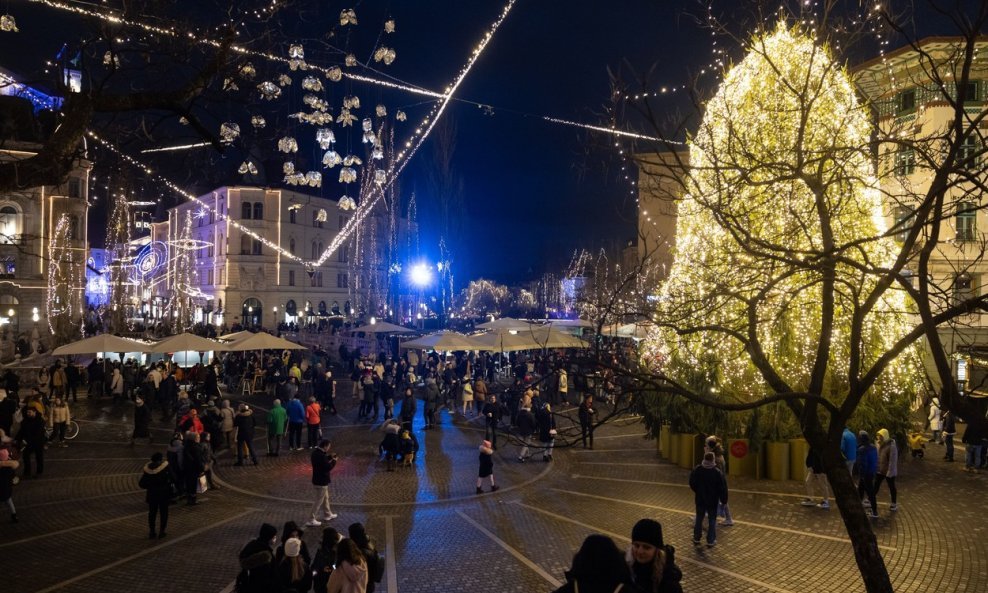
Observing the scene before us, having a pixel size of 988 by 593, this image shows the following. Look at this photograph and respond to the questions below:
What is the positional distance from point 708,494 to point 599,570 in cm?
691

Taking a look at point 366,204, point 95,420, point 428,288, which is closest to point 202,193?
point 366,204

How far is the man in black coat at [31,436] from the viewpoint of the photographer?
1345 centimetres

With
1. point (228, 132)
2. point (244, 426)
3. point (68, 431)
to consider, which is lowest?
point (68, 431)

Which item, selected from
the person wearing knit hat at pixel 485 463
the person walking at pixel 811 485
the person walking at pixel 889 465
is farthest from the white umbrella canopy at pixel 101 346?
the person walking at pixel 889 465

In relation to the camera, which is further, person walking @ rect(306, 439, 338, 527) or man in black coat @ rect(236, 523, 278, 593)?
person walking @ rect(306, 439, 338, 527)

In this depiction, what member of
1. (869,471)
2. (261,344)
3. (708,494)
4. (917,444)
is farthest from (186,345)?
(917,444)

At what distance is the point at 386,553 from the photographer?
31.9 feet

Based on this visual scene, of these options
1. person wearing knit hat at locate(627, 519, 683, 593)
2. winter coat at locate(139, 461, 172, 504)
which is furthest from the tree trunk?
winter coat at locate(139, 461, 172, 504)

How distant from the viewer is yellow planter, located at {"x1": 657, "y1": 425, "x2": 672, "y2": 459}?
16.3m

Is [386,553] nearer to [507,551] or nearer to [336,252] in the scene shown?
[507,551]

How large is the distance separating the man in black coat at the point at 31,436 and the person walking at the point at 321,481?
694 cm

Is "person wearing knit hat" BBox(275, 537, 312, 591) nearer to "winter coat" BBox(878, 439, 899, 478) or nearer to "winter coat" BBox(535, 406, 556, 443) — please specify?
"winter coat" BBox(535, 406, 556, 443)

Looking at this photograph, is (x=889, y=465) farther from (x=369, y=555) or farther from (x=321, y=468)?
(x=321, y=468)

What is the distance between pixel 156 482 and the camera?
10016 millimetres
